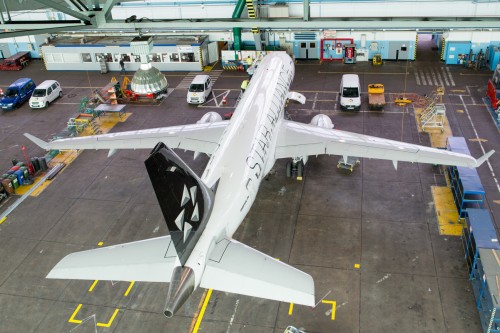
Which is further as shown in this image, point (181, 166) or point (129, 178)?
point (129, 178)

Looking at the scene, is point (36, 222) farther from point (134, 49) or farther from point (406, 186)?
point (406, 186)

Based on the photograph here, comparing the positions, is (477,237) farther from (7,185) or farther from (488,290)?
(7,185)

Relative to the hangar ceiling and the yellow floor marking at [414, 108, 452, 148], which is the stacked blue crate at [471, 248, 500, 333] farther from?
the yellow floor marking at [414, 108, 452, 148]

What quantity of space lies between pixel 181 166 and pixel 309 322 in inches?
472

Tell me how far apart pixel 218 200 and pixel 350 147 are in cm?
1285

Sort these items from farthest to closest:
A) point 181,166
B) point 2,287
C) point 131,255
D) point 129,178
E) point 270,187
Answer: point 129,178
point 270,187
point 2,287
point 131,255
point 181,166

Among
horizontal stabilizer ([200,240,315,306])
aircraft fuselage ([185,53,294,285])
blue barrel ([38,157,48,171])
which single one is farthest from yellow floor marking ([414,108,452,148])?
blue barrel ([38,157,48,171])

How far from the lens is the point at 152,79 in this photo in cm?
2062

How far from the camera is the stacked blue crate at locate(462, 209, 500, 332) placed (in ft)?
75.7

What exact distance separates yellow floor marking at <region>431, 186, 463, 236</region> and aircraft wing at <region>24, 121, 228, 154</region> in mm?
16972

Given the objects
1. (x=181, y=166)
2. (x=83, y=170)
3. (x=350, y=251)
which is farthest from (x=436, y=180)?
(x=83, y=170)

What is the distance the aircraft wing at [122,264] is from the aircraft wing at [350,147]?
1598cm

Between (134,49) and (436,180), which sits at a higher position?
(134,49)

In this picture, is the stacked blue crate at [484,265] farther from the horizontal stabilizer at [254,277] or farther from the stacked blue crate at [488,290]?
the horizontal stabilizer at [254,277]
